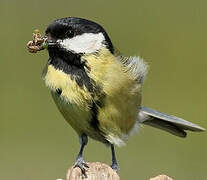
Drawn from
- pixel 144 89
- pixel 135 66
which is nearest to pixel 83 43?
pixel 135 66

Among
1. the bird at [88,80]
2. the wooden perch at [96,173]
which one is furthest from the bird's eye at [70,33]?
the wooden perch at [96,173]

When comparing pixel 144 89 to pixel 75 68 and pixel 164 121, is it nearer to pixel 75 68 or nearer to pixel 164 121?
pixel 164 121

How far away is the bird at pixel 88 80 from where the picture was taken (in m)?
3.67

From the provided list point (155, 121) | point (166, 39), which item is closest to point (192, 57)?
point (166, 39)

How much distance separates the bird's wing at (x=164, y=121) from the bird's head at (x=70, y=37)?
2.36 feet

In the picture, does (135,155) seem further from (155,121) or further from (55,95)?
(55,95)

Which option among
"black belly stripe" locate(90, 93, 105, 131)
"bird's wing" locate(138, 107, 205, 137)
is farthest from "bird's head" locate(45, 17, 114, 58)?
"bird's wing" locate(138, 107, 205, 137)

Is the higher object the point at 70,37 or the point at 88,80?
the point at 70,37

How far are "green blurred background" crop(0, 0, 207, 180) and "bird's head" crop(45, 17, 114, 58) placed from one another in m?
1.46

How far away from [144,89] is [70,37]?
3.39m

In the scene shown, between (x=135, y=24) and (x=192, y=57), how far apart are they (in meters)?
0.76

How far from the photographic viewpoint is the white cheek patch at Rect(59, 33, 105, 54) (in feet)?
12.0

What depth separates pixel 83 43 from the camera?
12.1ft

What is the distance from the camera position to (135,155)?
554 cm
